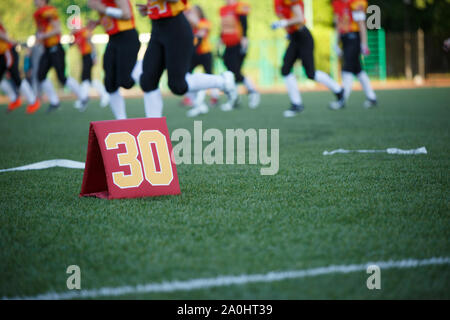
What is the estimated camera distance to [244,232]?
2.99 meters

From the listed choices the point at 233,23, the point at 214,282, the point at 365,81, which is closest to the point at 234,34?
the point at 233,23

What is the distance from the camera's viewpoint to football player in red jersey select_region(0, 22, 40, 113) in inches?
420

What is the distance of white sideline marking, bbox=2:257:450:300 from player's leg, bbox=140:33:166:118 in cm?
356

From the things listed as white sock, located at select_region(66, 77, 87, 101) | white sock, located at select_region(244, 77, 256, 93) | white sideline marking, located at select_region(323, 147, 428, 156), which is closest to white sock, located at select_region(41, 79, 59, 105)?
white sock, located at select_region(66, 77, 87, 101)

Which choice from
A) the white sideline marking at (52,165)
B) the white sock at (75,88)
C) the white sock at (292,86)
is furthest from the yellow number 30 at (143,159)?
the white sock at (75,88)

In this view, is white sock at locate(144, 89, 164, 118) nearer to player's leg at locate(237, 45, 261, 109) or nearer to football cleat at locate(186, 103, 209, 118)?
football cleat at locate(186, 103, 209, 118)

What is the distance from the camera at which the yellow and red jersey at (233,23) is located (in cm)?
1245

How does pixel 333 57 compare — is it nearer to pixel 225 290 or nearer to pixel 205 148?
pixel 205 148

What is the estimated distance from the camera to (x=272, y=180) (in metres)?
4.45

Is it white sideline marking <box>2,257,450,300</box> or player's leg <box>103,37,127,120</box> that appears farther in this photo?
player's leg <box>103,37,127,120</box>

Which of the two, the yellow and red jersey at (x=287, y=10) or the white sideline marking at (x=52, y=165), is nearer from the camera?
the white sideline marking at (x=52, y=165)

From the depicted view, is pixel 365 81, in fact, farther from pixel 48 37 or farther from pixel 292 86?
pixel 48 37

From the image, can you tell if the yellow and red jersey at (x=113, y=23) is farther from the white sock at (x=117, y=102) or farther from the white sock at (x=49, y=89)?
the white sock at (x=49, y=89)

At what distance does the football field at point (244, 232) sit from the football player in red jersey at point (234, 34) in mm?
7313
